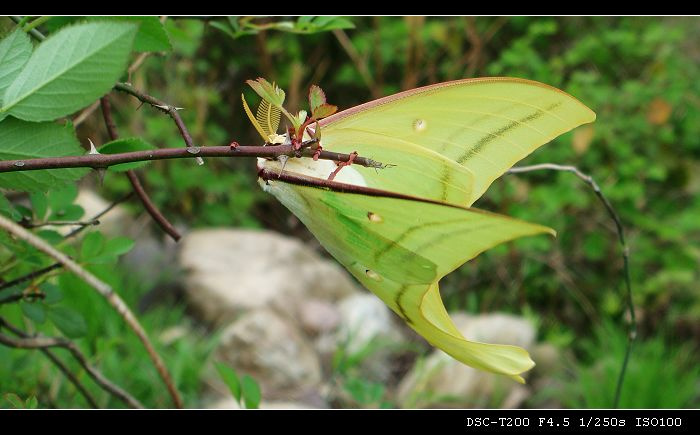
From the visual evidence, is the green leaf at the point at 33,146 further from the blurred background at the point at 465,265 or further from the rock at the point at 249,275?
the rock at the point at 249,275

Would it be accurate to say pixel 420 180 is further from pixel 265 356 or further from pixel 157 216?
pixel 265 356

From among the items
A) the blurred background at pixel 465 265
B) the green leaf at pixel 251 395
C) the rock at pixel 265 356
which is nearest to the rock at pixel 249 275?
the blurred background at pixel 465 265

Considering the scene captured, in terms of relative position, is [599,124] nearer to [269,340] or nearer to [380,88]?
[380,88]

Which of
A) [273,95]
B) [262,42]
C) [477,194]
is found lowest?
[262,42]

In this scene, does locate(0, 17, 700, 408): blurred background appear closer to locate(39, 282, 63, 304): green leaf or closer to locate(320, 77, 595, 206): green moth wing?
locate(39, 282, 63, 304): green leaf

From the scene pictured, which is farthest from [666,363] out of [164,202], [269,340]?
[164,202]
